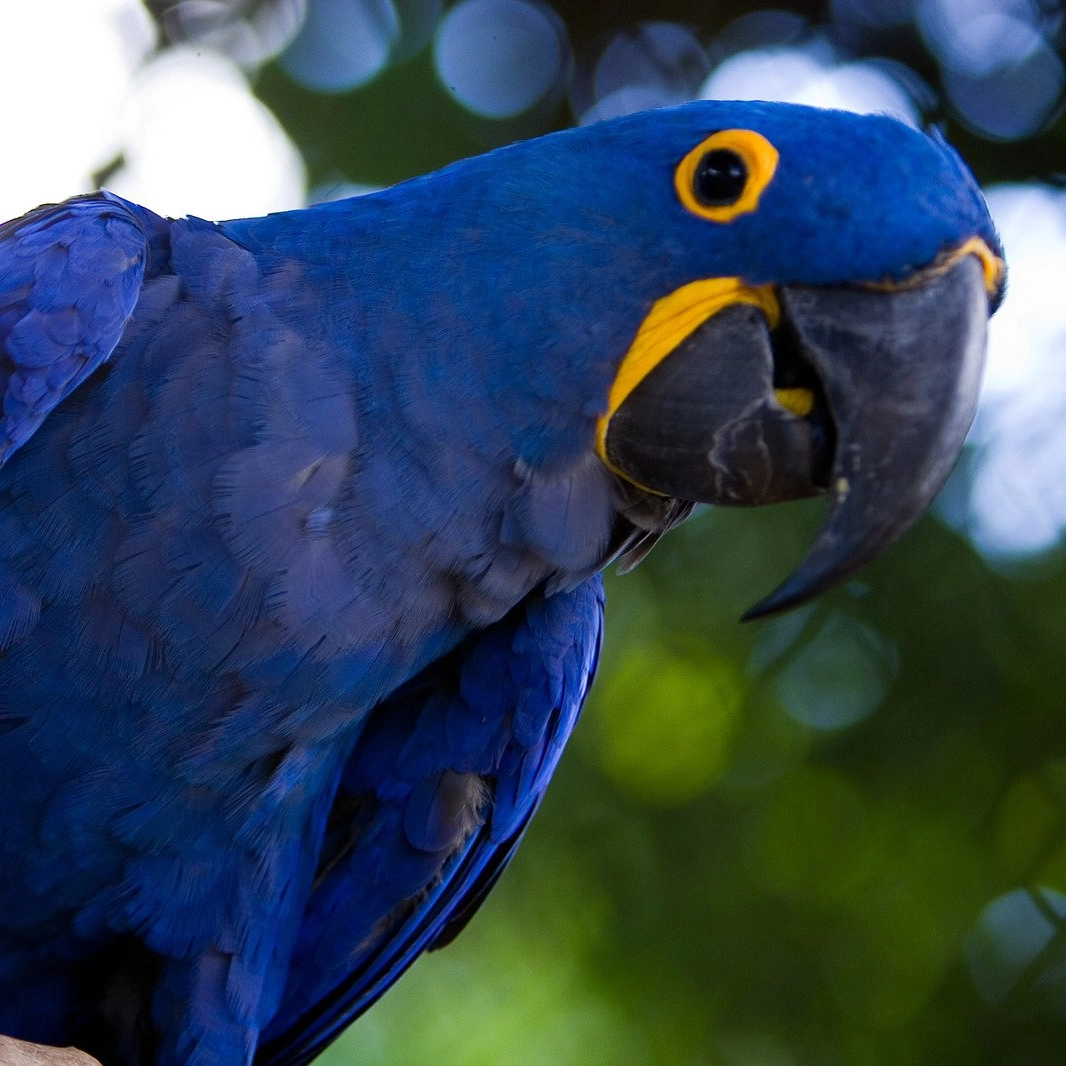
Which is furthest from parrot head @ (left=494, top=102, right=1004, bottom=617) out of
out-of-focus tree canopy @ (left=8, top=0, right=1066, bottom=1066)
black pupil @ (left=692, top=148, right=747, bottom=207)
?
out-of-focus tree canopy @ (left=8, top=0, right=1066, bottom=1066)

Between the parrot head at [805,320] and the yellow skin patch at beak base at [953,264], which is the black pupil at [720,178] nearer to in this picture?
the parrot head at [805,320]

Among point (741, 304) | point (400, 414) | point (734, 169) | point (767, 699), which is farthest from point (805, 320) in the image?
point (767, 699)

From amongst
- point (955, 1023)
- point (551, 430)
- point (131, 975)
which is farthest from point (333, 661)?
point (955, 1023)

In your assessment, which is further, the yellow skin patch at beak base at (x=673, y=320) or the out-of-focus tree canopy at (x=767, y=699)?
the out-of-focus tree canopy at (x=767, y=699)

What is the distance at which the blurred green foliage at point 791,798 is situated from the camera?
3158mm

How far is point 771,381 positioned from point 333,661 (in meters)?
0.64

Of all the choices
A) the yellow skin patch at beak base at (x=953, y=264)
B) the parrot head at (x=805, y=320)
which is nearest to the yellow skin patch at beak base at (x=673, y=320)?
the parrot head at (x=805, y=320)

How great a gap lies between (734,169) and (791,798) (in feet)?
7.58

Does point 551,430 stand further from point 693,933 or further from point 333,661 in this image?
point 693,933

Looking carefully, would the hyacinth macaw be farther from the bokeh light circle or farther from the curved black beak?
the bokeh light circle

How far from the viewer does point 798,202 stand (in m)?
1.35

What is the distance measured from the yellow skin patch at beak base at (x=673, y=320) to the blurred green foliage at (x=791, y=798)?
1878 millimetres

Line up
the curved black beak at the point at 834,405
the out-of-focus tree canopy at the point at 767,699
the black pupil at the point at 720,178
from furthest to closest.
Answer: the out-of-focus tree canopy at the point at 767,699
the black pupil at the point at 720,178
the curved black beak at the point at 834,405

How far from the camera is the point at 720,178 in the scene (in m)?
1.41
